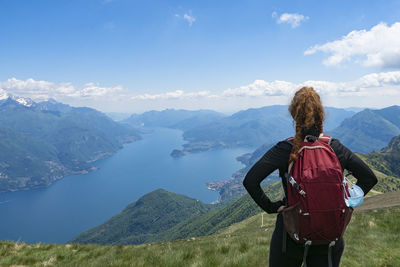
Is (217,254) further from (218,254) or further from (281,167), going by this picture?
(281,167)

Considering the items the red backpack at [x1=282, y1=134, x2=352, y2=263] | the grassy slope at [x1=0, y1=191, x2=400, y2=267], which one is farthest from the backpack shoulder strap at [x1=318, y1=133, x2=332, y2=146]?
the grassy slope at [x1=0, y1=191, x2=400, y2=267]

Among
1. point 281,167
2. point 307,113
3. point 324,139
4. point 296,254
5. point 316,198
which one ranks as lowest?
point 296,254

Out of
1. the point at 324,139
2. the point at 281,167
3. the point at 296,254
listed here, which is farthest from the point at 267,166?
the point at 296,254

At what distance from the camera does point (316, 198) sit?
288 cm

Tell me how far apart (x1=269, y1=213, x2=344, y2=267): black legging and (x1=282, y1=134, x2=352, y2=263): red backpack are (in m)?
0.19

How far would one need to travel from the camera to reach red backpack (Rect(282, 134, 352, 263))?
114 inches

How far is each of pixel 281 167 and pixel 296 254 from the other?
1.26 meters

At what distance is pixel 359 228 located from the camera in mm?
9148

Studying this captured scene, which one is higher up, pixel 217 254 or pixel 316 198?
pixel 316 198

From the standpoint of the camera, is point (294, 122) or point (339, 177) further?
point (294, 122)

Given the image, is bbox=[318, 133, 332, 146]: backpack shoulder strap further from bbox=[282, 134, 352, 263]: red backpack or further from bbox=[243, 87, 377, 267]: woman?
bbox=[282, 134, 352, 263]: red backpack

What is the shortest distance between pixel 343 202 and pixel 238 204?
17138 cm

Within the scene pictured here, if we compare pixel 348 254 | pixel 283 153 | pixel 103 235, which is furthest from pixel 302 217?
pixel 103 235

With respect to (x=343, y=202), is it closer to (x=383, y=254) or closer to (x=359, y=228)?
(x=383, y=254)
